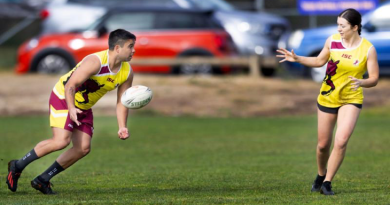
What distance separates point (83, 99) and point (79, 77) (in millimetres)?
427

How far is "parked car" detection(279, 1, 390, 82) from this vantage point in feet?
67.3

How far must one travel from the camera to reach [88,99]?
327 inches

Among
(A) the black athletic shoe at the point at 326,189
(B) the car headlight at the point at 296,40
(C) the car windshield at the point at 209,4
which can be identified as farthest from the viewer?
(C) the car windshield at the point at 209,4

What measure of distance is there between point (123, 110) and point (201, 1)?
653 inches

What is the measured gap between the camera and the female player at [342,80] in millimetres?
8055

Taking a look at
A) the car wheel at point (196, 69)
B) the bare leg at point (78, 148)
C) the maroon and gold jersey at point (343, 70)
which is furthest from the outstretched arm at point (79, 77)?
the car wheel at point (196, 69)

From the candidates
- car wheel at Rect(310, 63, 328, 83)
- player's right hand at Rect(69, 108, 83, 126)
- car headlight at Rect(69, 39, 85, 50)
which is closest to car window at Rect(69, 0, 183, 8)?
car headlight at Rect(69, 39, 85, 50)

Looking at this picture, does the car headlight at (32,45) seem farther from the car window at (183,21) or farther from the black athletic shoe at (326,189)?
the black athletic shoe at (326,189)

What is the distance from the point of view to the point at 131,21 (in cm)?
2202

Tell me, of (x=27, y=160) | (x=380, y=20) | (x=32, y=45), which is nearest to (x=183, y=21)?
(x=32, y=45)

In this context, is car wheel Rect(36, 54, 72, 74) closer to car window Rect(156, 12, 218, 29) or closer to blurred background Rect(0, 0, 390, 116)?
blurred background Rect(0, 0, 390, 116)

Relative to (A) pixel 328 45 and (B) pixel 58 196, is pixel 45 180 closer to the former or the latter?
(B) pixel 58 196

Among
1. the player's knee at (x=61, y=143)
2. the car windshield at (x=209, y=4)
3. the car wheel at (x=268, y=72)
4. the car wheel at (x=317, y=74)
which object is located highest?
the player's knee at (x=61, y=143)

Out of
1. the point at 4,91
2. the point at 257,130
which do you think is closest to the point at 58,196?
the point at 257,130
